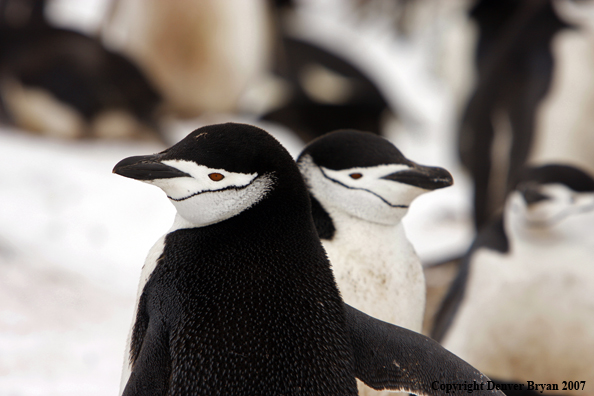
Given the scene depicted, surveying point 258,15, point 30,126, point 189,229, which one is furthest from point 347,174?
point 258,15

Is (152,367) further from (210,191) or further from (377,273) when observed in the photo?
(377,273)

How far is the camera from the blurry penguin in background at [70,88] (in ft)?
6.82

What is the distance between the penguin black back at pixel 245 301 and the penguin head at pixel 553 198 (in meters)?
0.53

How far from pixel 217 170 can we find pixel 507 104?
4.42ft

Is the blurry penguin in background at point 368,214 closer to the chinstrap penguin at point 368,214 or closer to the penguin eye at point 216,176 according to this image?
the chinstrap penguin at point 368,214

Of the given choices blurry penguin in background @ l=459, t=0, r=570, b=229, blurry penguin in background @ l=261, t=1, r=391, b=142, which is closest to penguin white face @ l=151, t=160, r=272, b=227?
blurry penguin in background @ l=459, t=0, r=570, b=229

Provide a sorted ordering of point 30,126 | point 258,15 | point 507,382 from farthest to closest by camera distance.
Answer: point 258,15 → point 30,126 → point 507,382

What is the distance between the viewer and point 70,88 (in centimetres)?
207

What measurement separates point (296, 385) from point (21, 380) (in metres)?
0.57

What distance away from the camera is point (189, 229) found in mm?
566

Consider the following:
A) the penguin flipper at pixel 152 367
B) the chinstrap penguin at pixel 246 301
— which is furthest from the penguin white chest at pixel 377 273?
the penguin flipper at pixel 152 367

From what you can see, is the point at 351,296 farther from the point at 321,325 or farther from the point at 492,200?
the point at 492,200

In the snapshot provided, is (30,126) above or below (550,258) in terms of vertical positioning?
above

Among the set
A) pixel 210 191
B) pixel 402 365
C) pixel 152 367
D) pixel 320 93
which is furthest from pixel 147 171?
pixel 320 93
